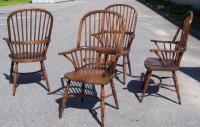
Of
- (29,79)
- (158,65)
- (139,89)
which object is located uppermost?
(158,65)

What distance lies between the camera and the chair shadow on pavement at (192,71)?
7205 millimetres

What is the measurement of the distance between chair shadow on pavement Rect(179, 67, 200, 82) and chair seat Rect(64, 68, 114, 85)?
2514 millimetres

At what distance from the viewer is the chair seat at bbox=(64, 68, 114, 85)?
4.74m

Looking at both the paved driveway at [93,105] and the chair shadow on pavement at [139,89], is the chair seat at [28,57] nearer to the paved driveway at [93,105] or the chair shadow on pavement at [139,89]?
the paved driveway at [93,105]

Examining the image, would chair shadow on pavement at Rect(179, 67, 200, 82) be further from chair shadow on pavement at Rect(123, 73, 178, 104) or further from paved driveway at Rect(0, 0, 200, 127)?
chair shadow on pavement at Rect(123, 73, 178, 104)

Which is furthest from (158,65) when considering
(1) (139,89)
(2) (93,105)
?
(2) (93,105)

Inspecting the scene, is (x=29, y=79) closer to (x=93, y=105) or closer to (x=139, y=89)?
(x=93, y=105)

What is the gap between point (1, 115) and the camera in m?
5.09

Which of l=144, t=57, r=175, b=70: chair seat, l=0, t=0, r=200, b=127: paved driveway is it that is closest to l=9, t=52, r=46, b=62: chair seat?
l=0, t=0, r=200, b=127: paved driveway

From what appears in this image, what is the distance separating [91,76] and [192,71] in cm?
324

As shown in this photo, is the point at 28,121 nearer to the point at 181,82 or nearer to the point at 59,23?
the point at 181,82

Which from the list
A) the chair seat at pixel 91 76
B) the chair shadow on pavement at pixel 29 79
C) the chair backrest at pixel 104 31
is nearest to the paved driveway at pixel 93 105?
the chair shadow on pavement at pixel 29 79

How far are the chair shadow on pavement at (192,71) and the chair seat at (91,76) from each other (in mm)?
2514

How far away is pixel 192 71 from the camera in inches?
299
